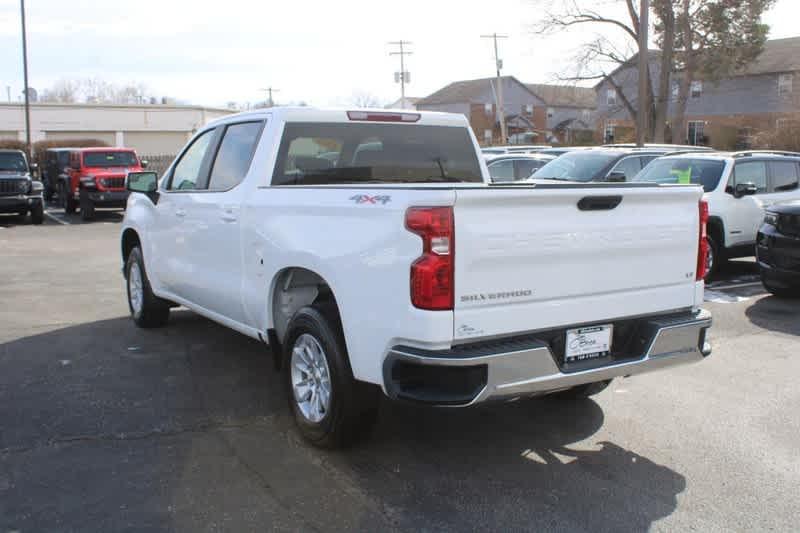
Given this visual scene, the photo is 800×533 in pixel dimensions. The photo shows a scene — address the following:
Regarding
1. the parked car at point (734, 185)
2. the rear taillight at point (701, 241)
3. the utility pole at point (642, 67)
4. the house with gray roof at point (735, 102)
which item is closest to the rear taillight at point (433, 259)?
the rear taillight at point (701, 241)

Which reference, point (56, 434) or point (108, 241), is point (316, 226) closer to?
point (56, 434)

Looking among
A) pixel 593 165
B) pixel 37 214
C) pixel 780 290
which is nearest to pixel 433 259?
pixel 780 290

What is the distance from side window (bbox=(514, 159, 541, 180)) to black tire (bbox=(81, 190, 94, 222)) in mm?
11846

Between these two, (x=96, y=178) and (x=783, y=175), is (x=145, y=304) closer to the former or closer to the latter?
(x=783, y=175)

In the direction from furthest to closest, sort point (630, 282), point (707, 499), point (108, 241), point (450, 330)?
point (108, 241) → point (630, 282) → point (707, 499) → point (450, 330)

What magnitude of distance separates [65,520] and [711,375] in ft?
15.8

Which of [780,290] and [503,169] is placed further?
[503,169]

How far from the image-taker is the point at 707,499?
3984 mm

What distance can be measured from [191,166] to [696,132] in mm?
54534

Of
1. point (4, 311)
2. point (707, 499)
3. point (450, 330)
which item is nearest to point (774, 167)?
point (707, 499)

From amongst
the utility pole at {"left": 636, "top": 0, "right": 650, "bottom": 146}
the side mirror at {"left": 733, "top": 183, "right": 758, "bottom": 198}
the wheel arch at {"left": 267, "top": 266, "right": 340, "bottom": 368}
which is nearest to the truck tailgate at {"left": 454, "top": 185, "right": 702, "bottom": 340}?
the wheel arch at {"left": 267, "top": 266, "right": 340, "bottom": 368}

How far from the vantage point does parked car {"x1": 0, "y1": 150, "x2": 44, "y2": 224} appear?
19469 mm

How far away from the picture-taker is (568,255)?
4.00m

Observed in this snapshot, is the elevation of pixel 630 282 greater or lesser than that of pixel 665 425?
greater
